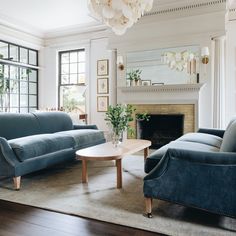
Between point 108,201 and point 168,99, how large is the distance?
3285 millimetres

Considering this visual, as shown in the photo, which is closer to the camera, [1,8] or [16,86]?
[1,8]

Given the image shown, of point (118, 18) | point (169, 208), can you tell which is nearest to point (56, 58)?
point (118, 18)

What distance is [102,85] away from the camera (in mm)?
6516

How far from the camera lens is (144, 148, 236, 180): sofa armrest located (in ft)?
5.89

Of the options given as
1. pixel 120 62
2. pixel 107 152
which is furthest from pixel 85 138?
pixel 120 62

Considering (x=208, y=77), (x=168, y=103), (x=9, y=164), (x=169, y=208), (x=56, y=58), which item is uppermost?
(x=56, y=58)

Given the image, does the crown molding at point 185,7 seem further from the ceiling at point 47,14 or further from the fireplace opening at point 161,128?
the fireplace opening at point 161,128

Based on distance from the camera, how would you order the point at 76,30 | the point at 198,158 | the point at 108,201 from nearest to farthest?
1. the point at 198,158
2. the point at 108,201
3. the point at 76,30

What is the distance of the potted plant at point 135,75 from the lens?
5582 millimetres

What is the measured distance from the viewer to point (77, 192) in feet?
8.80

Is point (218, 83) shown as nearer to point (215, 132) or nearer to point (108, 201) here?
point (215, 132)

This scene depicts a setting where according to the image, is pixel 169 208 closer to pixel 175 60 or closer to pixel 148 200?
pixel 148 200

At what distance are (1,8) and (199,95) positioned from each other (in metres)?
4.57

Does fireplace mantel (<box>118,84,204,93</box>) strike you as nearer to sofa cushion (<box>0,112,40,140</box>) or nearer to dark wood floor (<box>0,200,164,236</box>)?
sofa cushion (<box>0,112,40,140</box>)
